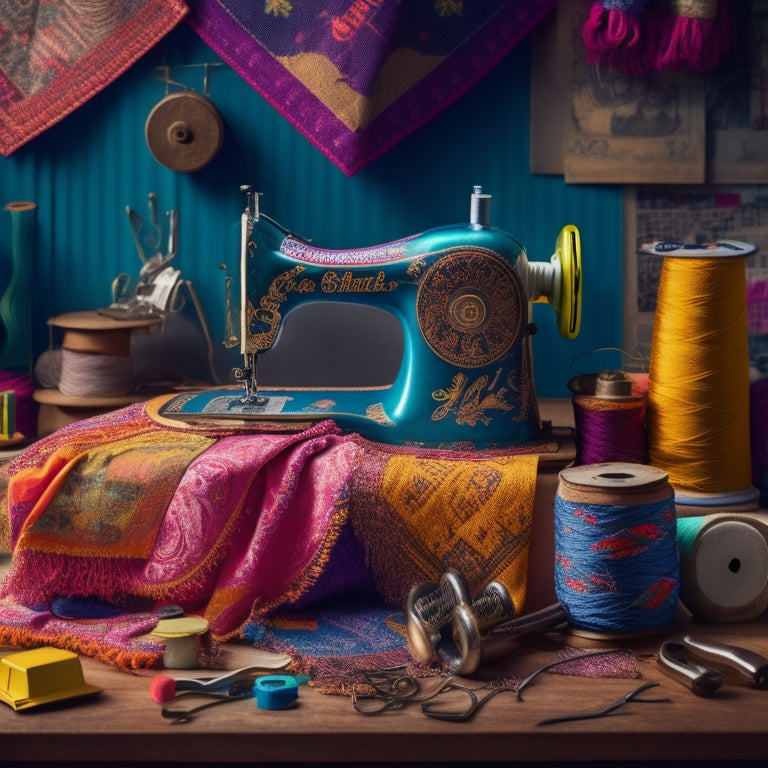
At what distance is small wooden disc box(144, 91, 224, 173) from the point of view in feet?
10.5

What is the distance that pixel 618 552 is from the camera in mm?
1947

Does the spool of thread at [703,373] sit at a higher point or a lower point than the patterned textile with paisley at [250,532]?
higher

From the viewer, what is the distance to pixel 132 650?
1962mm

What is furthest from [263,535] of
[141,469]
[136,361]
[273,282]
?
[136,361]

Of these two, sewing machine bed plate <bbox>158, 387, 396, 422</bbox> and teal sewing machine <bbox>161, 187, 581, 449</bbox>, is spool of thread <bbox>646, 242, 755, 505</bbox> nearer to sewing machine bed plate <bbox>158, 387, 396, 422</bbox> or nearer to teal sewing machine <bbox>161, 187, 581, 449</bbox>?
teal sewing machine <bbox>161, 187, 581, 449</bbox>

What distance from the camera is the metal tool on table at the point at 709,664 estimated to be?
1.78 m

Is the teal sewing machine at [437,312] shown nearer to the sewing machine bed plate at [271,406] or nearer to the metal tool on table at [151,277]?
the sewing machine bed plate at [271,406]

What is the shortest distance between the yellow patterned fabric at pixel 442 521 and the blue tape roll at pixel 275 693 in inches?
18.2

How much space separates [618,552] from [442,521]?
1.18 ft

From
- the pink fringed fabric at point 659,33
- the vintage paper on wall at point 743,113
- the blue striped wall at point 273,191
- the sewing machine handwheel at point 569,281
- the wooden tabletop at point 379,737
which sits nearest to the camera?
the wooden tabletop at point 379,737

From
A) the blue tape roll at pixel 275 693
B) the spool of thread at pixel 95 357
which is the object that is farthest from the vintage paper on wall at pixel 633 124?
the blue tape roll at pixel 275 693

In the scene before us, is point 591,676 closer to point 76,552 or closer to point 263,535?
point 263,535

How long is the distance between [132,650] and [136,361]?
148cm

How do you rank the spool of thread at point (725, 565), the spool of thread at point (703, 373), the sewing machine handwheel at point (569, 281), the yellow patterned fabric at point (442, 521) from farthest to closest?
1. the sewing machine handwheel at point (569, 281)
2. the spool of thread at point (703, 373)
3. the yellow patterned fabric at point (442, 521)
4. the spool of thread at point (725, 565)
